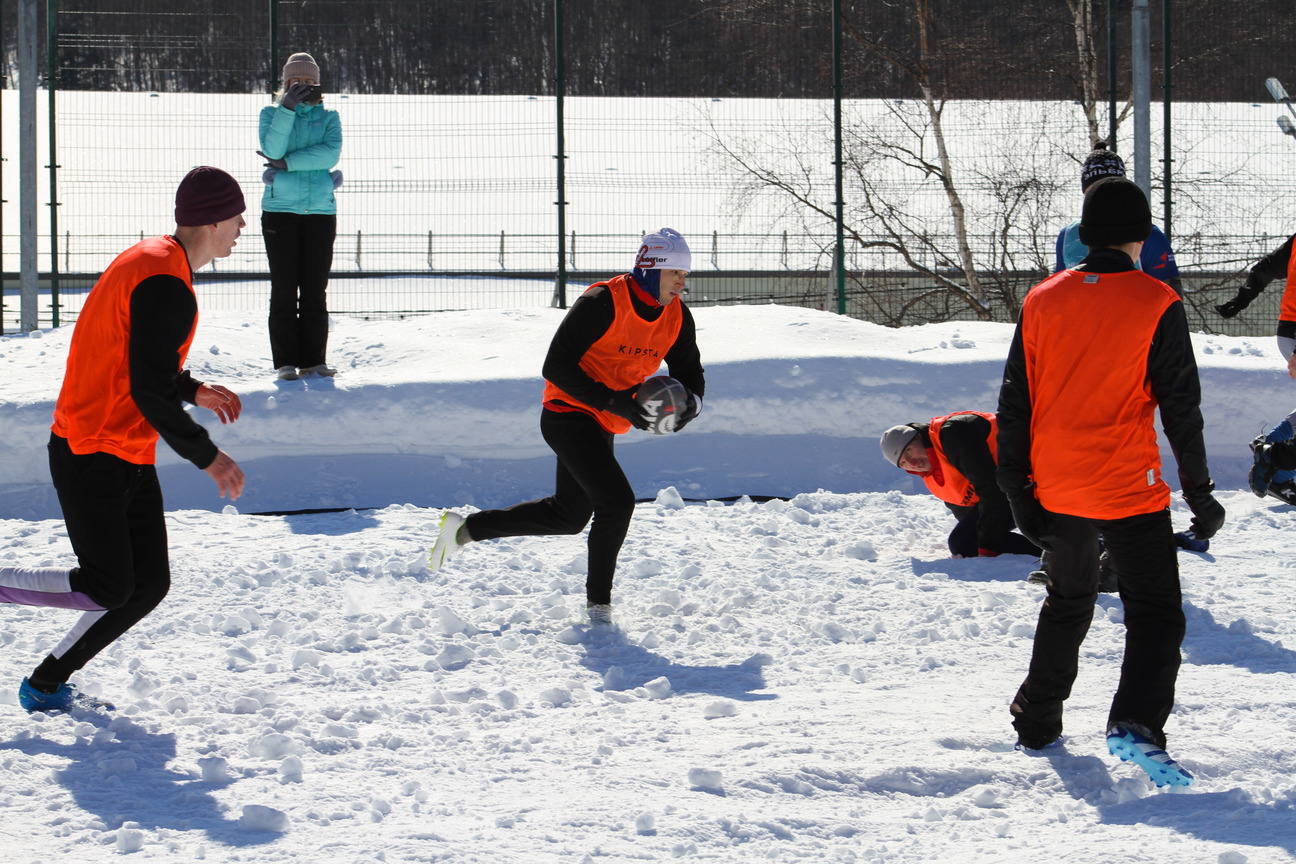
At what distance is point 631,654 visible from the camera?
466 cm

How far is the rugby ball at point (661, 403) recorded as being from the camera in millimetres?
4801

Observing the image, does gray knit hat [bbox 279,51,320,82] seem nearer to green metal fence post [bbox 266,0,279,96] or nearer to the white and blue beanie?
green metal fence post [bbox 266,0,279,96]

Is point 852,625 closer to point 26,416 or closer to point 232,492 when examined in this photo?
point 232,492

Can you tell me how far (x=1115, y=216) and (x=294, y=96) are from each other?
5396mm

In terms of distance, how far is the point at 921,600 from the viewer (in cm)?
530

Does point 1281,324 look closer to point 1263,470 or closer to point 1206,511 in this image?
point 1263,470

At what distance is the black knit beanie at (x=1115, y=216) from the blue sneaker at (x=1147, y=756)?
1312mm

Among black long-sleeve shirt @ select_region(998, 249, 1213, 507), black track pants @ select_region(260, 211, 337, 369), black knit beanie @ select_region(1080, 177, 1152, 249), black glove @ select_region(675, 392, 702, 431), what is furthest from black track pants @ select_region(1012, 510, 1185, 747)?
black track pants @ select_region(260, 211, 337, 369)

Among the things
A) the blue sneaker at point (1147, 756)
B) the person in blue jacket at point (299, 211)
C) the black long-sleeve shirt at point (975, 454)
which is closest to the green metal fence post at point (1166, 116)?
the black long-sleeve shirt at point (975, 454)

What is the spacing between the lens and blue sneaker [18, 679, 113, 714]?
150 inches

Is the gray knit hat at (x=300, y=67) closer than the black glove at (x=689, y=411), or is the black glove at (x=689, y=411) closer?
the black glove at (x=689, y=411)

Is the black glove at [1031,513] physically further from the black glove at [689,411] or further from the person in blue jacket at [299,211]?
the person in blue jacket at [299,211]

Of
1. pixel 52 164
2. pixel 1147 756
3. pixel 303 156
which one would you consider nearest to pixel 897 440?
pixel 1147 756

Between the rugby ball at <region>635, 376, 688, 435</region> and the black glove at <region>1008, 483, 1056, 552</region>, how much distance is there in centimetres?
164
